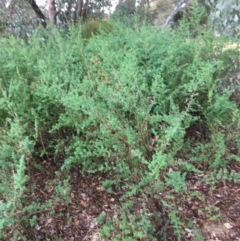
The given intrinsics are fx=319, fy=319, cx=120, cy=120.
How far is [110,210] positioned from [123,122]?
64 centimetres

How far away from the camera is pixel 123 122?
2301mm

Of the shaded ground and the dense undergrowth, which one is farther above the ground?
the dense undergrowth

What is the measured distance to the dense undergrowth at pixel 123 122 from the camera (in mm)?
2080

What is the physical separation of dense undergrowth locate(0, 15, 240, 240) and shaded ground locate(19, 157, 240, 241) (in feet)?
0.22

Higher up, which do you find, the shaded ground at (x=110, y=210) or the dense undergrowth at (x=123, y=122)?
the dense undergrowth at (x=123, y=122)

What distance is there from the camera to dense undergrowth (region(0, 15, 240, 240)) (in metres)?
2.08

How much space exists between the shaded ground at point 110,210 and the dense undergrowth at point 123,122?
0.07 meters

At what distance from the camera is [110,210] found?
90.1 inches

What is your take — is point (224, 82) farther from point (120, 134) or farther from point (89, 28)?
point (89, 28)

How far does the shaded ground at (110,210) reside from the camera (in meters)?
2.12

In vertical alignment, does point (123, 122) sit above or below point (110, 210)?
above

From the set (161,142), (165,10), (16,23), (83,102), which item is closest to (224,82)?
(161,142)

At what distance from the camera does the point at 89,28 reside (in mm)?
6805

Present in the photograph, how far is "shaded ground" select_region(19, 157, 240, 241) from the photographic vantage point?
212 cm
